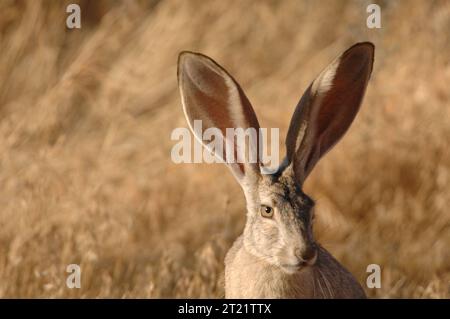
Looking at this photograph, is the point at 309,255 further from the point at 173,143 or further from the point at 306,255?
the point at 173,143

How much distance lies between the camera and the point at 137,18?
26.7ft

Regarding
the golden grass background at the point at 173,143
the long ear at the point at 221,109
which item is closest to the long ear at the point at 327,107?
the long ear at the point at 221,109

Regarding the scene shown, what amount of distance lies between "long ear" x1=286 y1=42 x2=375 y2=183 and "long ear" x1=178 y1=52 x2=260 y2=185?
0.16 m

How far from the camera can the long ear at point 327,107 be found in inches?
194

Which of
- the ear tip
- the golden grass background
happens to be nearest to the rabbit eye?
the ear tip

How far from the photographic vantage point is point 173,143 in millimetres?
7125

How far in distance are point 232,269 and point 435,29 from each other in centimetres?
308

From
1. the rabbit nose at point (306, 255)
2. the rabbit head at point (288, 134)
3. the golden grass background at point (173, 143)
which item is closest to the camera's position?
the rabbit nose at point (306, 255)

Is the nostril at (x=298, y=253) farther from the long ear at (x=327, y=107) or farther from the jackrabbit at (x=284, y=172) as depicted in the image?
the long ear at (x=327, y=107)

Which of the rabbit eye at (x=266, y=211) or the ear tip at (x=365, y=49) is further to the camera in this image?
the ear tip at (x=365, y=49)

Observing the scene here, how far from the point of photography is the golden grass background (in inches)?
252

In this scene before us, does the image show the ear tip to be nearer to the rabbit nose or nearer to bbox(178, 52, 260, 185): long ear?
bbox(178, 52, 260, 185): long ear

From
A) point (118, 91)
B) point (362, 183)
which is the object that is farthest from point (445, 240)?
point (118, 91)

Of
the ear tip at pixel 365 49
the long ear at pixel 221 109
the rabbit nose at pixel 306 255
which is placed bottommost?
the rabbit nose at pixel 306 255
